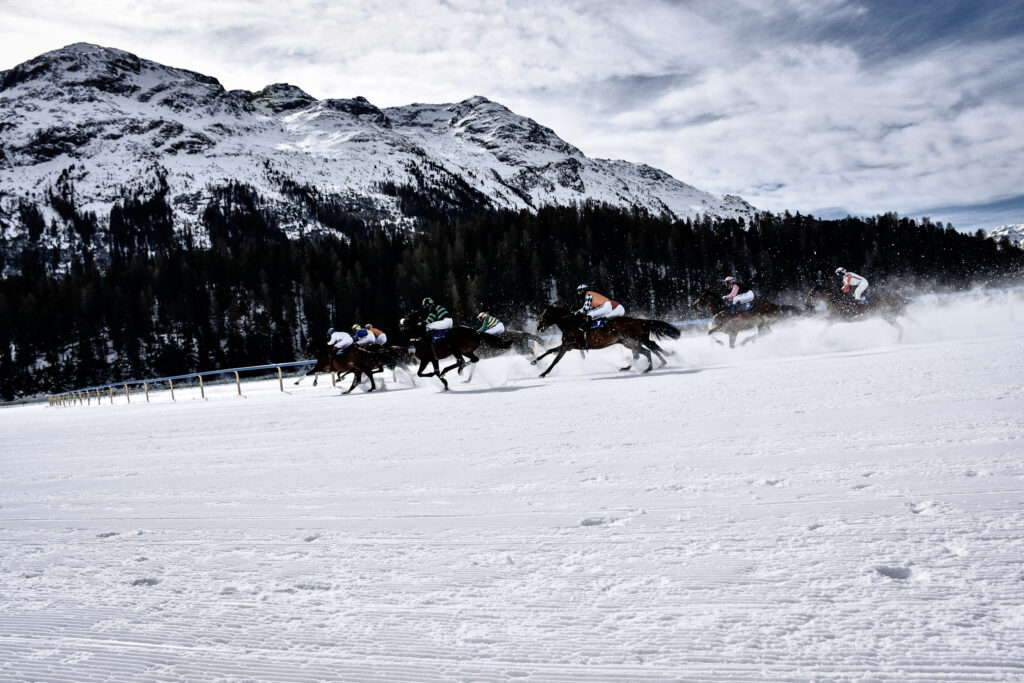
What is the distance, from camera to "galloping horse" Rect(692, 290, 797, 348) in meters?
15.3

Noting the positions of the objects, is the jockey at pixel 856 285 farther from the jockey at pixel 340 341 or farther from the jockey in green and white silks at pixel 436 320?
the jockey at pixel 340 341

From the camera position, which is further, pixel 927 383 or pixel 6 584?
pixel 927 383

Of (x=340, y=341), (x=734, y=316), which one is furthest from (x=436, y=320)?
(x=734, y=316)

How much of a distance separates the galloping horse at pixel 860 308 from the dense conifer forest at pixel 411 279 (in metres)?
41.5

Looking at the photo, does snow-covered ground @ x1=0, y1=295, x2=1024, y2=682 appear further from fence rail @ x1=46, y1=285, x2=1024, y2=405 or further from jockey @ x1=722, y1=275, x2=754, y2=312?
fence rail @ x1=46, y1=285, x2=1024, y2=405

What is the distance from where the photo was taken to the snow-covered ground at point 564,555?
5.89 ft

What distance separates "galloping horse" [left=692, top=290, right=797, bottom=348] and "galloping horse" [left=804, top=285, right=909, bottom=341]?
1.29 meters

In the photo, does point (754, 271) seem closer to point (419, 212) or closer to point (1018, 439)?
point (1018, 439)

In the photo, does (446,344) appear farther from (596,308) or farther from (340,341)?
(596,308)

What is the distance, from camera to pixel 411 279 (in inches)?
2489

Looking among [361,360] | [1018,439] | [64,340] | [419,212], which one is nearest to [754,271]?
[361,360]

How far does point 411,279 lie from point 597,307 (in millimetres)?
52952

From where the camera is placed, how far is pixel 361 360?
50.3 feet

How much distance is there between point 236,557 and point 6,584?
3.84ft
